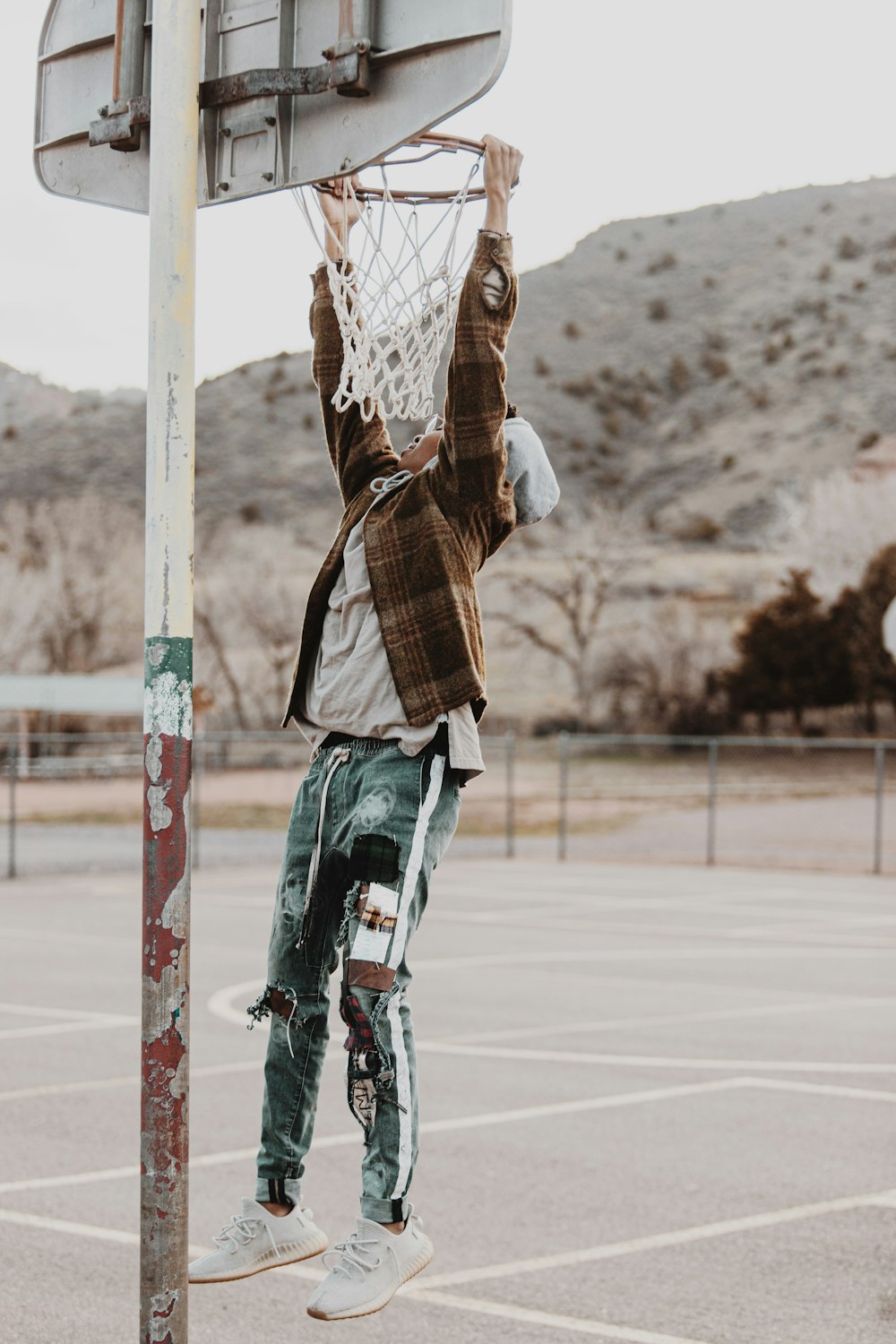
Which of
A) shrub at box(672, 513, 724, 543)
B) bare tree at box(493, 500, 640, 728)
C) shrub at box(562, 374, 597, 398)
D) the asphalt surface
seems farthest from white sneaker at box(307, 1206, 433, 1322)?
shrub at box(562, 374, 597, 398)

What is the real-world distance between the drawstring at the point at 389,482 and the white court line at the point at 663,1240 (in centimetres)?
248

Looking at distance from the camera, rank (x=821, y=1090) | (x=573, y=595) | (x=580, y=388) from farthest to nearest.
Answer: (x=580, y=388)
(x=573, y=595)
(x=821, y=1090)

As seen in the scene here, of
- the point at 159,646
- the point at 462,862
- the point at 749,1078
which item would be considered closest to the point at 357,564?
the point at 159,646

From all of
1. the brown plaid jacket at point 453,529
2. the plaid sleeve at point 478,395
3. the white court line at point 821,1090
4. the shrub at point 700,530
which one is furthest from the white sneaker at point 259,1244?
the shrub at point 700,530

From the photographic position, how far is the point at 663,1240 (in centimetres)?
575

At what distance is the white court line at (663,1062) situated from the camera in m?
8.93

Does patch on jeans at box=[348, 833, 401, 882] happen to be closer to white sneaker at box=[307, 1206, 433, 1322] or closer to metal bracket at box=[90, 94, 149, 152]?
white sneaker at box=[307, 1206, 433, 1322]

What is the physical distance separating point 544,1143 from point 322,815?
134 inches

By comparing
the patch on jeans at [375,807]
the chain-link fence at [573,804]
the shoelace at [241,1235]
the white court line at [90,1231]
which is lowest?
the chain-link fence at [573,804]

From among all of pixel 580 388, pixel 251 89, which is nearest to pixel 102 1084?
pixel 251 89

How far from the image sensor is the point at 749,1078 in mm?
8688

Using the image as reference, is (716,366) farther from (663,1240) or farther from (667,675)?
(663,1240)

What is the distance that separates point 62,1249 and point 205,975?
708 centimetres

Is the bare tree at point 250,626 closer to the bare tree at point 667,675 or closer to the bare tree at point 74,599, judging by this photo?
the bare tree at point 74,599
